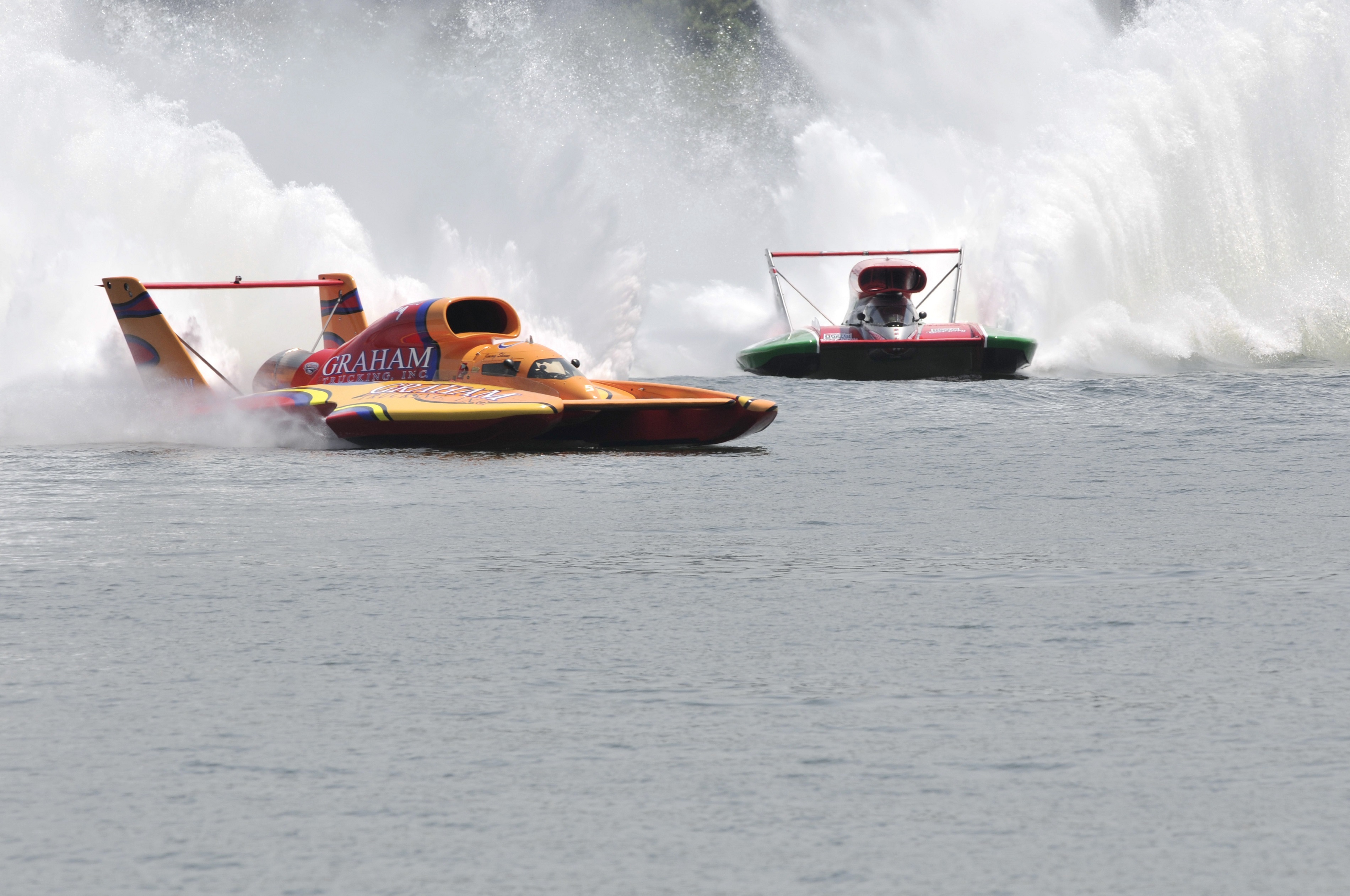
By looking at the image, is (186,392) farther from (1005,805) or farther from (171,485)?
(1005,805)

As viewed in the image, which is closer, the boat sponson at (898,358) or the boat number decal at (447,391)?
the boat number decal at (447,391)

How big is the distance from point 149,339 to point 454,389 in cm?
367

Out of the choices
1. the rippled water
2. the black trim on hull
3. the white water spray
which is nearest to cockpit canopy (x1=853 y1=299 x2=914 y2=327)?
the black trim on hull

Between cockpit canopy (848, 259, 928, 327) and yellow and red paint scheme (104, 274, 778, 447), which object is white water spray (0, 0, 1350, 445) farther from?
cockpit canopy (848, 259, 928, 327)

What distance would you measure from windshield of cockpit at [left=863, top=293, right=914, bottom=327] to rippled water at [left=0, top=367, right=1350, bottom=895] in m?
12.5

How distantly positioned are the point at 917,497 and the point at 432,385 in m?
5.79

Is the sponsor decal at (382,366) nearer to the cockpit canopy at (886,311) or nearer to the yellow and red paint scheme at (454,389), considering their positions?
the yellow and red paint scheme at (454,389)

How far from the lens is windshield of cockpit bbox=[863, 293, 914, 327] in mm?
22391

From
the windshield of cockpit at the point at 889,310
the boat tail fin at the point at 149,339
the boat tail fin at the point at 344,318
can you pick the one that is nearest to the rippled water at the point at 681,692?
the boat tail fin at the point at 149,339

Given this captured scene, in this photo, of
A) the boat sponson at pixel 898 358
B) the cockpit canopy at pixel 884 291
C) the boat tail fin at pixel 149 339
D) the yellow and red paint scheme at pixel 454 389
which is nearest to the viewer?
the yellow and red paint scheme at pixel 454 389

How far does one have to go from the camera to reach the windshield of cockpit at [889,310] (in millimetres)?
22391

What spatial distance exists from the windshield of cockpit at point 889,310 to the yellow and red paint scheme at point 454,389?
826cm

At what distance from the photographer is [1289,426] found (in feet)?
44.6

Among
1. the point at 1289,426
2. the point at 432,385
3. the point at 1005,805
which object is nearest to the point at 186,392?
the point at 432,385
